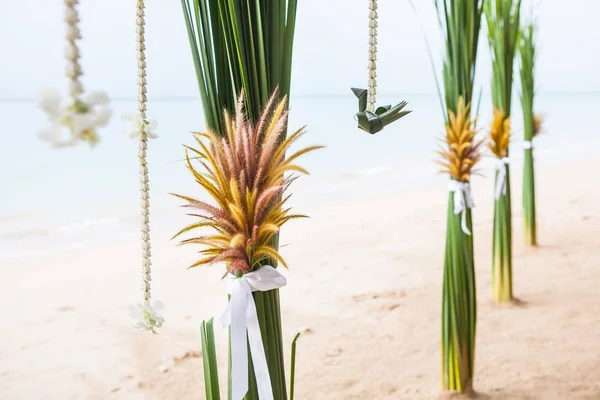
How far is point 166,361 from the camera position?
88.5 inches

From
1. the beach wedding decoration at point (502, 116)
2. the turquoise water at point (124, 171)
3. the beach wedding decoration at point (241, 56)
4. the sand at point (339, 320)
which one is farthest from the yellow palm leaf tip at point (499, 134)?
the beach wedding decoration at point (241, 56)

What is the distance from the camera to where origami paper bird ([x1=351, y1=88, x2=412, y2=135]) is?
0.64 meters

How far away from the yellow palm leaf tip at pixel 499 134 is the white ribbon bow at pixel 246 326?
1791 mm

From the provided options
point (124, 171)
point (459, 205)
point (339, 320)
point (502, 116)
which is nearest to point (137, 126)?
point (459, 205)

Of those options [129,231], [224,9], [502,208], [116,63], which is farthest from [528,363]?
[116,63]

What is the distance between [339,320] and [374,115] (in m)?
2.09

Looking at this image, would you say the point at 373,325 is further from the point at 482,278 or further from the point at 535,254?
the point at 535,254

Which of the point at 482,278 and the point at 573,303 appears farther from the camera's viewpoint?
the point at 482,278

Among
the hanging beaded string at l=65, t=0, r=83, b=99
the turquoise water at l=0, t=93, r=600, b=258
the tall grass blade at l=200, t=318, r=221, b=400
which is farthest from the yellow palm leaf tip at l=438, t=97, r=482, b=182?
the hanging beaded string at l=65, t=0, r=83, b=99

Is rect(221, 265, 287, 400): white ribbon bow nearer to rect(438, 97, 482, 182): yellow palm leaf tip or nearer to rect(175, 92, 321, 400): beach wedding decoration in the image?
rect(175, 92, 321, 400): beach wedding decoration

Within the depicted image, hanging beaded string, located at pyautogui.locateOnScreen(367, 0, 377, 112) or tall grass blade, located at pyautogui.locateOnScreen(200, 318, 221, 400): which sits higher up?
hanging beaded string, located at pyautogui.locateOnScreen(367, 0, 377, 112)

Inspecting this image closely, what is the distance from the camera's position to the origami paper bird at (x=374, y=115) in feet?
2.10

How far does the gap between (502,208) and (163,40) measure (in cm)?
531

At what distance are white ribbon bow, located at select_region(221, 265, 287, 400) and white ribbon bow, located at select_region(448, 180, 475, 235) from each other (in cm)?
103
